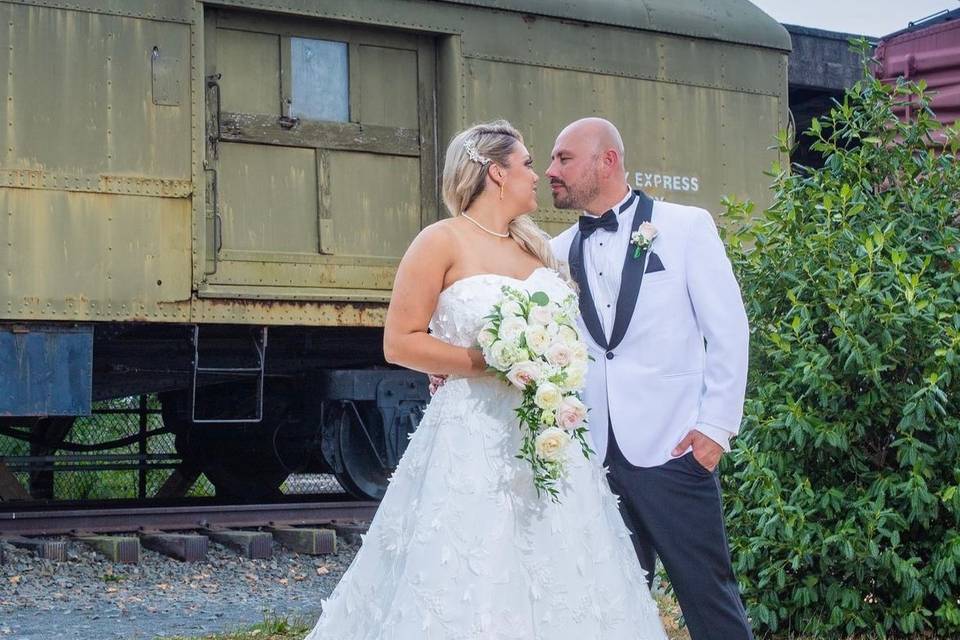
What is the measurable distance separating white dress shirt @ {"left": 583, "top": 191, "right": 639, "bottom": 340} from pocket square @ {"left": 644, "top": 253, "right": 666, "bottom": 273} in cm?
8

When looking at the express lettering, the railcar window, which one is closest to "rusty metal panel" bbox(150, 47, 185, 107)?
the railcar window

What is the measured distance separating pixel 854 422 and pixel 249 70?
450 cm

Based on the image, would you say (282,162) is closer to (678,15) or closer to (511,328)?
(678,15)

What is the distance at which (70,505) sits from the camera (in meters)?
9.69

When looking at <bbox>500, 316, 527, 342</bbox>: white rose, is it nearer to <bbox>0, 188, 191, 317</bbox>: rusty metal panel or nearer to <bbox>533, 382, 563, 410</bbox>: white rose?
<bbox>533, 382, 563, 410</bbox>: white rose

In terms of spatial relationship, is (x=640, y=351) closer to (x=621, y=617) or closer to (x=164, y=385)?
(x=621, y=617)

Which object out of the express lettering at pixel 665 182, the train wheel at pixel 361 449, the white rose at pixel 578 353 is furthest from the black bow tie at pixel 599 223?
the train wheel at pixel 361 449

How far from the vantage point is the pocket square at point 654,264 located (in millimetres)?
3775

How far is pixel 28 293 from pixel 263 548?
1.96m

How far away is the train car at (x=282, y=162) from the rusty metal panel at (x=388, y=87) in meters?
0.01

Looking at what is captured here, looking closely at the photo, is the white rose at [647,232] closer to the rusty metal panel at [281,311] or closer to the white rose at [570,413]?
the white rose at [570,413]

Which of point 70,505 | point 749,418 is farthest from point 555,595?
point 70,505

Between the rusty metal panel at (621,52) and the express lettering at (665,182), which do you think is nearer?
the rusty metal panel at (621,52)

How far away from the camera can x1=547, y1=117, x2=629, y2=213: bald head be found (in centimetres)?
384
